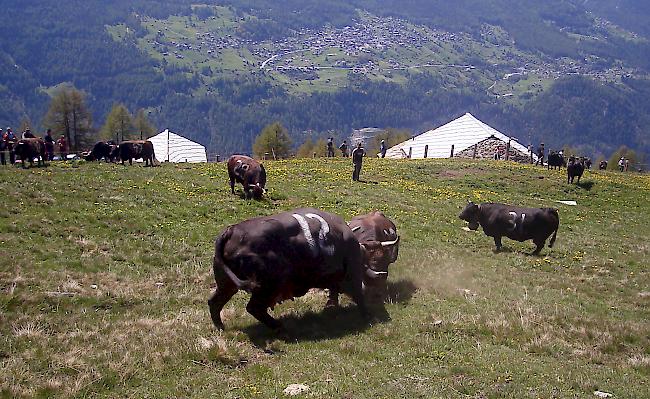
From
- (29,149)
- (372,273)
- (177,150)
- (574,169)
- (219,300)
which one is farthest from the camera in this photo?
(177,150)

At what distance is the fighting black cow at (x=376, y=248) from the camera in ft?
49.4

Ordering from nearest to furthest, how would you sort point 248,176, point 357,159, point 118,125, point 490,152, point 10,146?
point 248,176 → point 10,146 → point 357,159 → point 490,152 → point 118,125

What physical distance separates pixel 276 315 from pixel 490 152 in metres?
66.0

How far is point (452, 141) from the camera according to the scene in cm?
8644

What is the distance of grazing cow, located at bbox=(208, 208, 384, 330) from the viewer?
39.5ft

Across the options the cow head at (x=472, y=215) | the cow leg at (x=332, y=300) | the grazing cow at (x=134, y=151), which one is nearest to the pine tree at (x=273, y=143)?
the grazing cow at (x=134, y=151)

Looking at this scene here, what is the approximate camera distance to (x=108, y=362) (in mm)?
10109

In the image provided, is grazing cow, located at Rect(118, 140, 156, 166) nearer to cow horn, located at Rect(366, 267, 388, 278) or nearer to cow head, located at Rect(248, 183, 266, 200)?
cow head, located at Rect(248, 183, 266, 200)

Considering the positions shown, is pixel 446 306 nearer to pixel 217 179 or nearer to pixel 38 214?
pixel 38 214

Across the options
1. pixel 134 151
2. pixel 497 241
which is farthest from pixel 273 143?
pixel 497 241

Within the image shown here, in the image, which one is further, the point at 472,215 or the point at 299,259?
the point at 472,215

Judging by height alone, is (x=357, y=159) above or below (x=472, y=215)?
above

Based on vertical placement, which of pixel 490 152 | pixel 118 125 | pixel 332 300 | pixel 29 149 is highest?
pixel 118 125

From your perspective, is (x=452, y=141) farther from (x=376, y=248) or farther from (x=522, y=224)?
(x=376, y=248)
